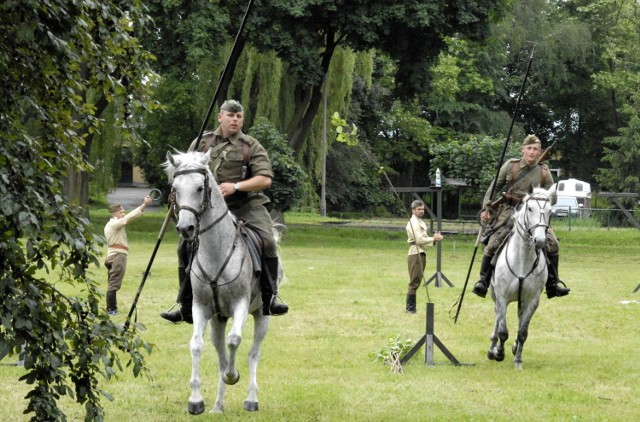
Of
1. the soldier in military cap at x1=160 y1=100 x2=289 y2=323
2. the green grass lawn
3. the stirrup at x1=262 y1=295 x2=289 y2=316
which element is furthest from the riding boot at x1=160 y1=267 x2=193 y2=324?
the green grass lawn

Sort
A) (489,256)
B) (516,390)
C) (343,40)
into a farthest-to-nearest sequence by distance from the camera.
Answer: (343,40), (489,256), (516,390)

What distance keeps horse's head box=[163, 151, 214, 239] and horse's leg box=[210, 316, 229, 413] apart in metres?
1.55

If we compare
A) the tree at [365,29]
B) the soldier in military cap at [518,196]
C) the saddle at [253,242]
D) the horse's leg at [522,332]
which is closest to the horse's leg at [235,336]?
the saddle at [253,242]

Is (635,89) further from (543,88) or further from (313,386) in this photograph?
(313,386)

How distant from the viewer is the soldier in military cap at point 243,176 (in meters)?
11.8

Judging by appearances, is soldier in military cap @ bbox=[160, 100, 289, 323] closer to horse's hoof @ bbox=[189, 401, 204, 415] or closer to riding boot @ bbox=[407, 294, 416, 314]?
horse's hoof @ bbox=[189, 401, 204, 415]

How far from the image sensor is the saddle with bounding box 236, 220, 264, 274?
11672 millimetres

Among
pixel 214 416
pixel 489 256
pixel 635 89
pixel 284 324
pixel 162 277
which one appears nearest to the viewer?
pixel 214 416

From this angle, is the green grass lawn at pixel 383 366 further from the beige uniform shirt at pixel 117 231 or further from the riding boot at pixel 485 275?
the beige uniform shirt at pixel 117 231

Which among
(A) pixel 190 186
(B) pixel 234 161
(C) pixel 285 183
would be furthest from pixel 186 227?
(C) pixel 285 183

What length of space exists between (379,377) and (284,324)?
19.0 feet

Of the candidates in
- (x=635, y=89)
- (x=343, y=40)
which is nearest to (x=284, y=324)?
(x=343, y=40)

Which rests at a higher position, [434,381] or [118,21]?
[118,21]

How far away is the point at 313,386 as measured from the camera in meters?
13.4
